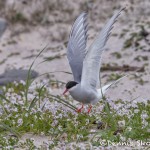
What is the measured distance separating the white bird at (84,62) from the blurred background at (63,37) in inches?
97.9

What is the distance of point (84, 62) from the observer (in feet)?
18.5

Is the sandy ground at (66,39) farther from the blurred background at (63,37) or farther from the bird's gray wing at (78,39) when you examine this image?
the bird's gray wing at (78,39)

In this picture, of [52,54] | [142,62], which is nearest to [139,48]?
[142,62]

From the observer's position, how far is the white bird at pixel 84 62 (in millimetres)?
5660

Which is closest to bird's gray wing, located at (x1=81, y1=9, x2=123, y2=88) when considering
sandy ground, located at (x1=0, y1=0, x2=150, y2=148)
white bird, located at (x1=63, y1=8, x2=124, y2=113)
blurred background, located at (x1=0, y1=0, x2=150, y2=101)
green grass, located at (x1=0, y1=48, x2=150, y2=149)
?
white bird, located at (x1=63, y1=8, x2=124, y2=113)

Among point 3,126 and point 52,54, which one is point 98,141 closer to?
point 3,126

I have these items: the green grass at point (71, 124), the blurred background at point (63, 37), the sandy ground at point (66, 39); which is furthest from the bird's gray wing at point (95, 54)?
the blurred background at point (63, 37)

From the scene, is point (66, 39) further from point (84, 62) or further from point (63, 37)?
point (84, 62)

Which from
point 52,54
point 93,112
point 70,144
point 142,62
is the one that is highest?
point 52,54

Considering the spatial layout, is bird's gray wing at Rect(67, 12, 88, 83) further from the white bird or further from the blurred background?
the blurred background

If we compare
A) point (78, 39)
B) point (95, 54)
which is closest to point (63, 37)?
point (78, 39)

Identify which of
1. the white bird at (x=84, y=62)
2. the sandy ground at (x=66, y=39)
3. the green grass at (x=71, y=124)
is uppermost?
the sandy ground at (x=66, y=39)

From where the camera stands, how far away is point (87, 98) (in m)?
5.94

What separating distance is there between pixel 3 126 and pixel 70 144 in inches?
29.9
